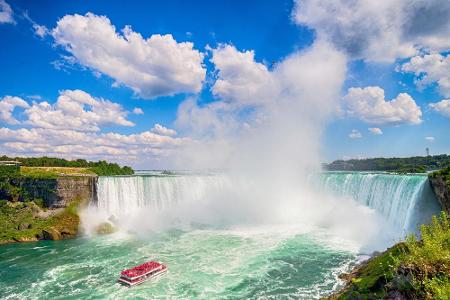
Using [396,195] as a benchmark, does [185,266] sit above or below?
below

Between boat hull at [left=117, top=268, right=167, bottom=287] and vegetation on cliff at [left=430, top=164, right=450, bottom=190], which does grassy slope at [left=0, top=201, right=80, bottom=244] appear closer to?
boat hull at [left=117, top=268, right=167, bottom=287]

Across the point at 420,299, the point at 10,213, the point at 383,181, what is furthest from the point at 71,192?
the point at 420,299

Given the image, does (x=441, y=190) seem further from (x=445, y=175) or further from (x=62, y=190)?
(x=62, y=190)

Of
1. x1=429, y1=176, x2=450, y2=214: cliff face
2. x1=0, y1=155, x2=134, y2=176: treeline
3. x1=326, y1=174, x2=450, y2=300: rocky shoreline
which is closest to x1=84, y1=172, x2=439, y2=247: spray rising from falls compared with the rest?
x1=429, y1=176, x2=450, y2=214: cliff face

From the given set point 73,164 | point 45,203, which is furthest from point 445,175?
point 73,164

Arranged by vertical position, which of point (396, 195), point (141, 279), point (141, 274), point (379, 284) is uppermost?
point (396, 195)

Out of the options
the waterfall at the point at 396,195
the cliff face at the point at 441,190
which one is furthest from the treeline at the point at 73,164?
the cliff face at the point at 441,190
